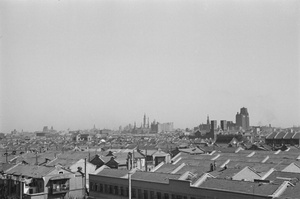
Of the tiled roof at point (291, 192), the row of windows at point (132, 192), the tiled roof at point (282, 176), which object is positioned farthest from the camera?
the row of windows at point (132, 192)

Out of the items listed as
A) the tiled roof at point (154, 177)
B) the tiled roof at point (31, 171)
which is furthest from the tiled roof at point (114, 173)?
the tiled roof at point (31, 171)

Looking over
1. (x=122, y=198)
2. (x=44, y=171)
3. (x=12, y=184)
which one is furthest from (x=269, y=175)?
(x=12, y=184)

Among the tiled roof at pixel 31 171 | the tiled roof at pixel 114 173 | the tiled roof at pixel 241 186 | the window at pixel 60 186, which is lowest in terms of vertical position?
the window at pixel 60 186

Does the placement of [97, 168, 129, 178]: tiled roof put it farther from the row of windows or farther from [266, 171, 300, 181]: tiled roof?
[266, 171, 300, 181]: tiled roof

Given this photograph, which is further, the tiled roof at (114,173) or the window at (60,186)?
the window at (60,186)

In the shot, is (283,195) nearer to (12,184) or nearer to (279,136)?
(12,184)

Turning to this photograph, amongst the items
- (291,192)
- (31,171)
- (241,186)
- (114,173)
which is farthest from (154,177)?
(31,171)

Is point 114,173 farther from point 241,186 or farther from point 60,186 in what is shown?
point 241,186

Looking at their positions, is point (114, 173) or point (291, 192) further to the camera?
point (114, 173)

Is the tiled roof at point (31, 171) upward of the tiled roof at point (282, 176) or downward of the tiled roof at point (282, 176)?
downward

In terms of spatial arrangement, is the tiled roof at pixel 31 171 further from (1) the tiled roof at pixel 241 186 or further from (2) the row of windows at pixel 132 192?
(1) the tiled roof at pixel 241 186

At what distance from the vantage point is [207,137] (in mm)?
195500

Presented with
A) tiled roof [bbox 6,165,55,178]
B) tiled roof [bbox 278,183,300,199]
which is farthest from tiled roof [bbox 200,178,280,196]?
tiled roof [bbox 6,165,55,178]

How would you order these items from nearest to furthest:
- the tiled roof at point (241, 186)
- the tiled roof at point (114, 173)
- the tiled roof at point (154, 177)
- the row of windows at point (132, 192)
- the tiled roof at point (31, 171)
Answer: the tiled roof at point (241, 186), the row of windows at point (132, 192), the tiled roof at point (154, 177), the tiled roof at point (114, 173), the tiled roof at point (31, 171)
